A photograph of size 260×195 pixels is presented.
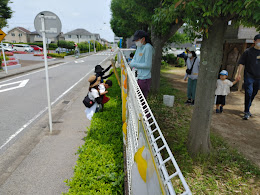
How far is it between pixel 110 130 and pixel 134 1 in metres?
4.71

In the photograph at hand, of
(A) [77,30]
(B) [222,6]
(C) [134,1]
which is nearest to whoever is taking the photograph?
(B) [222,6]

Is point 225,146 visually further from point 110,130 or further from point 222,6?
point 222,6

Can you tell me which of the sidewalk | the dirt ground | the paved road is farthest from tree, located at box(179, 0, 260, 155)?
the paved road

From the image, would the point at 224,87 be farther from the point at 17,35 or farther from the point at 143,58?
the point at 17,35

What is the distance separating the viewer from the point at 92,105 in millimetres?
4707

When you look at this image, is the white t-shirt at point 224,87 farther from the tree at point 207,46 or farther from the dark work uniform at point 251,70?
the tree at point 207,46

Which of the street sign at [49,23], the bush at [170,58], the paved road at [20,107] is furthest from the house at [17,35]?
the street sign at [49,23]

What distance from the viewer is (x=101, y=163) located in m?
3.00

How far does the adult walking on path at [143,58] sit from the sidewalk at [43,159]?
71.2 inches

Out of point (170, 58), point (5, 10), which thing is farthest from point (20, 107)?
point (5, 10)

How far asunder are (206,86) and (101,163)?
6.83 feet

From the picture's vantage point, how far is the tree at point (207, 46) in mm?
2355

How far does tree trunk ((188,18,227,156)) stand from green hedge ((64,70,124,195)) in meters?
1.35

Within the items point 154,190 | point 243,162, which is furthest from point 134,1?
point 154,190
